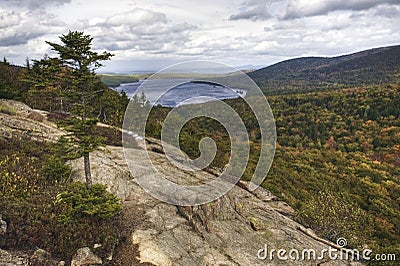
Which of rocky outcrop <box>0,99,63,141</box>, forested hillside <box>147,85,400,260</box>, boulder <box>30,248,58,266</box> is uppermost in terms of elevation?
rocky outcrop <box>0,99,63,141</box>

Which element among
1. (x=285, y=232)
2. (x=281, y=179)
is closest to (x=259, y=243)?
(x=285, y=232)

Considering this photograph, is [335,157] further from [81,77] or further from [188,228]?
[81,77]

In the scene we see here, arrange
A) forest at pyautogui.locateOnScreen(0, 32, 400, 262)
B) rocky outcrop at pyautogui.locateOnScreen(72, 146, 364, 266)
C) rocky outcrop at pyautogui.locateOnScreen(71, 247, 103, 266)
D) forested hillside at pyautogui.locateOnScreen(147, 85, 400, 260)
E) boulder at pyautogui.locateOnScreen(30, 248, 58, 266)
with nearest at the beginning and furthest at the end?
boulder at pyautogui.locateOnScreen(30, 248, 58, 266) < rocky outcrop at pyautogui.locateOnScreen(71, 247, 103, 266) < forest at pyautogui.locateOnScreen(0, 32, 400, 262) < rocky outcrop at pyautogui.locateOnScreen(72, 146, 364, 266) < forested hillside at pyautogui.locateOnScreen(147, 85, 400, 260)

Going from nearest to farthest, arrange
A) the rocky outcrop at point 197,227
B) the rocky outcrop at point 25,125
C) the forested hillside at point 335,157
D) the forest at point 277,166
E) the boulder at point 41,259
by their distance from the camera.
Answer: the boulder at point 41,259 → the forest at point 277,166 → the rocky outcrop at point 197,227 → the rocky outcrop at point 25,125 → the forested hillside at point 335,157

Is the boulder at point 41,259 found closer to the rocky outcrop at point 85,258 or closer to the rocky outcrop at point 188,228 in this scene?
the rocky outcrop at point 188,228

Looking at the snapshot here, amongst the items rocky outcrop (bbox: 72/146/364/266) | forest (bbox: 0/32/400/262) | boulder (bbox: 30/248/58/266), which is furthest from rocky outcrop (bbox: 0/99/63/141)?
boulder (bbox: 30/248/58/266)

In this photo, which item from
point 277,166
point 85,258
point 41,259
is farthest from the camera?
point 277,166

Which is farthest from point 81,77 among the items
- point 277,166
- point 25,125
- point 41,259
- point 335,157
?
point 335,157

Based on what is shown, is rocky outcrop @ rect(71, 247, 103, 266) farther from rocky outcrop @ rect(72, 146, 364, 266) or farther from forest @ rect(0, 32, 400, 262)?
rocky outcrop @ rect(72, 146, 364, 266)

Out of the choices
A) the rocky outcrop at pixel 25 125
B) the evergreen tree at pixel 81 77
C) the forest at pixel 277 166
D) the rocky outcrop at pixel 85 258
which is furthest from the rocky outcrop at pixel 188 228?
the evergreen tree at pixel 81 77

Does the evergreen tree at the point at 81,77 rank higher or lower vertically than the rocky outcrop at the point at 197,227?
higher

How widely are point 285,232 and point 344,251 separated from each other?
3625mm

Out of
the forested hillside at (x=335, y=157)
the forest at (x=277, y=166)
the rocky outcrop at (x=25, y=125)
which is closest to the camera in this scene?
the forest at (x=277, y=166)

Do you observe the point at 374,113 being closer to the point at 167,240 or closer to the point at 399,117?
the point at 399,117
